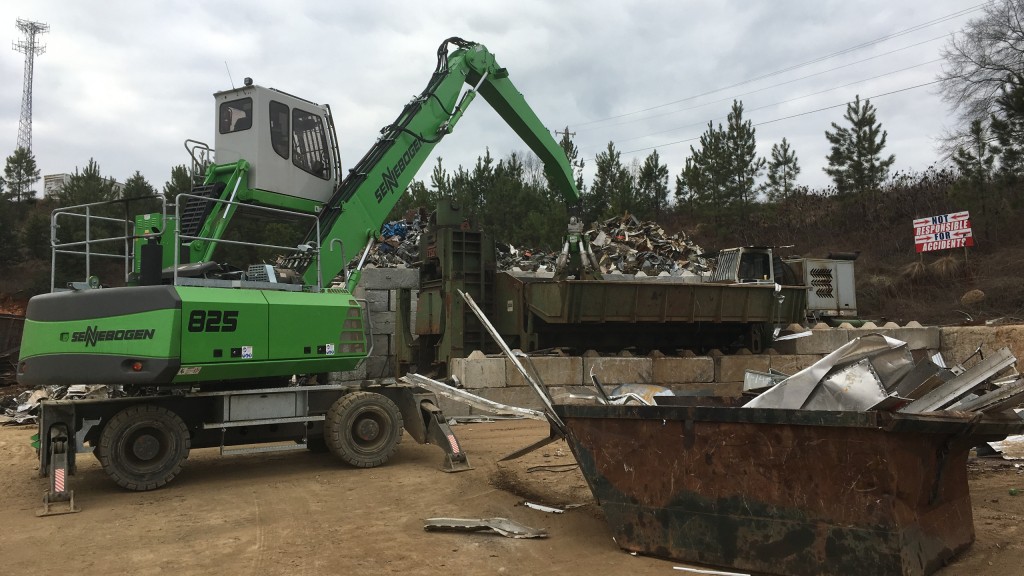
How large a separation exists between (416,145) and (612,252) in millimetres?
15405

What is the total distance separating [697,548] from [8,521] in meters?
5.85

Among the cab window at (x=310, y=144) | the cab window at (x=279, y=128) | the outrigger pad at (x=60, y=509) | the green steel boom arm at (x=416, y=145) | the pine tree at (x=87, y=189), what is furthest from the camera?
the pine tree at (x=87, y=189)

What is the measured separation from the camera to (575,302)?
42.0 feet

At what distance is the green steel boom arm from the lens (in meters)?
10.0

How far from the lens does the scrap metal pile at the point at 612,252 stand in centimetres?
2445

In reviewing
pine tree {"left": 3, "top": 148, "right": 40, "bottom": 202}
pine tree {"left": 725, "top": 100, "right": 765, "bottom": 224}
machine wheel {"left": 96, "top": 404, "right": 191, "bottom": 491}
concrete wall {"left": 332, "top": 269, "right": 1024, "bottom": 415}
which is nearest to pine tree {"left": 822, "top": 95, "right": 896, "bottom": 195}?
pine tree {"left": 725, "top": 100, "right": 765, "bottom": 224}

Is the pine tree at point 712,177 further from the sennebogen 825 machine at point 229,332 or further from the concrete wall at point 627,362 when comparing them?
the sennebogen 825 machine at point 229,332

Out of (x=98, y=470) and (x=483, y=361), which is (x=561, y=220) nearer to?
(x=483, y=361)

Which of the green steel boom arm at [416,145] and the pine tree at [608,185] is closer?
the green steel boom arm at [416,145]

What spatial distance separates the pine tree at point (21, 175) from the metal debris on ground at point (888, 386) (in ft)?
170

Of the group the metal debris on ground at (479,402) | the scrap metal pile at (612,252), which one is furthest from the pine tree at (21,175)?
the metal debris on ground at (479,402)

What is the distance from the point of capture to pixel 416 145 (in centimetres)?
1169

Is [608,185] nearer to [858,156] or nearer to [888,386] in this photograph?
[858,156]

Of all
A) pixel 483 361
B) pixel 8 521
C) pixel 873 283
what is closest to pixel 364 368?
pixel 483 361
